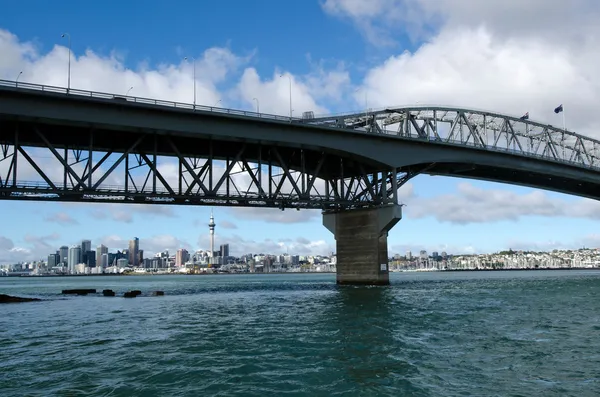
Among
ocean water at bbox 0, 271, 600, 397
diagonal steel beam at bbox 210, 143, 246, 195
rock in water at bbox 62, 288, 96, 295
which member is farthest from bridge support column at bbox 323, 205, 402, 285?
rock in water at bbox 62, 288, 96, 295

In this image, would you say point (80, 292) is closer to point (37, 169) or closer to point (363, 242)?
point (37, 169)

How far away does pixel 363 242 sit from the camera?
225ft

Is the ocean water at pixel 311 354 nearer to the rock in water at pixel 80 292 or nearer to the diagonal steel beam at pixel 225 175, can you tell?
the diagonal steel beam at pixel 225 175

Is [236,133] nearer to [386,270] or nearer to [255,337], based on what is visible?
[386,270]

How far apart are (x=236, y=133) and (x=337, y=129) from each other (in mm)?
12844

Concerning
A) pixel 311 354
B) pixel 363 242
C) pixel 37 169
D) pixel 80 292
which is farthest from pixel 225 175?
pixel 311 354

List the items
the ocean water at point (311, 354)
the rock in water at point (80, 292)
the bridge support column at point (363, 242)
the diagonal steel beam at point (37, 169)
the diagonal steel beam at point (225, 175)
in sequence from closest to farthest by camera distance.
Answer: the ocean water at point (311, 354)
the diagonal steel beam at point (37, 169)
the diagonal steel beam at point (225, 175)
the bridge support column at point (363, 242)
the rock in water at point (80, 292)

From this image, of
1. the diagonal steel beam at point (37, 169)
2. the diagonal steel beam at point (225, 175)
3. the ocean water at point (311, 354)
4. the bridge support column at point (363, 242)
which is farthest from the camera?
the bridge support column at point (363, 242)

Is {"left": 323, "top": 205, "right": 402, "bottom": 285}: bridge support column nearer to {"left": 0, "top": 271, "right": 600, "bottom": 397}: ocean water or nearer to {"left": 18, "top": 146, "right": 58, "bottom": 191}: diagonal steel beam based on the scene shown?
{"left": 0, "top": 271, "right": 600, "bottom": 397}: ocean water

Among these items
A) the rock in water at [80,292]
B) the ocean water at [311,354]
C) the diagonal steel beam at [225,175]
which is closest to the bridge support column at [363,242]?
the diagonal steel beam at [225,175]

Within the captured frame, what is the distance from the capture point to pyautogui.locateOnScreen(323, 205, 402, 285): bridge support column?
2618 inches

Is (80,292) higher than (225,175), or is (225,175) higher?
(225,175)

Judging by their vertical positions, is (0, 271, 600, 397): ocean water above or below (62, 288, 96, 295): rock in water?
above

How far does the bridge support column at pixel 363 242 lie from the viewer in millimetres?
66500
